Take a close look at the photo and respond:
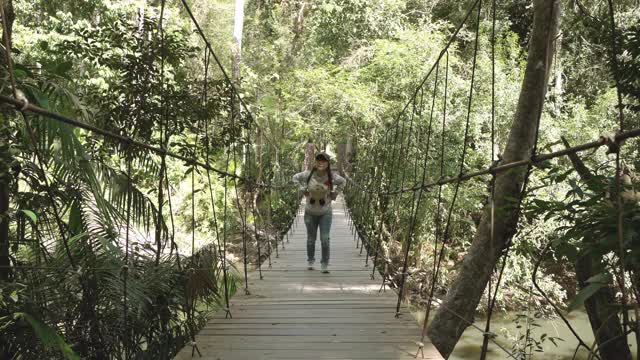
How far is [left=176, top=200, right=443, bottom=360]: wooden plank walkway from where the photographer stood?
201 cm

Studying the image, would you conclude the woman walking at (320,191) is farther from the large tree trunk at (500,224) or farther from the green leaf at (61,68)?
the green leaf at (61,68)

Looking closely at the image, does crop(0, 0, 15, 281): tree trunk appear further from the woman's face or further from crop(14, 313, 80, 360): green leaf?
the woman's face

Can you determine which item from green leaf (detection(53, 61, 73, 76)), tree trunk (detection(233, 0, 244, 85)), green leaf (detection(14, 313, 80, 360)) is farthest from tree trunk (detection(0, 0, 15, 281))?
tree trunk (detection(233, 0, 244, 85))

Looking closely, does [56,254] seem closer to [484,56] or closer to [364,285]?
[364,285]

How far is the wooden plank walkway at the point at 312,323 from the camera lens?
Answer: 79.3 inches

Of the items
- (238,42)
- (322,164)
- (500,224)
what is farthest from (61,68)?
(238,42)

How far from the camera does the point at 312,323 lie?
96.3 inches

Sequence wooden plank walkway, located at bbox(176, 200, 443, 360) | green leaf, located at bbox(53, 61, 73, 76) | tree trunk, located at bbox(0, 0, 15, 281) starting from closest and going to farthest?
tree trunk, located at bbox(0, 0, 15, 281) < wooden plank walkway, located at bbox(176, 200, 443, 360) < green leaf, located at bbox(53, 61, 73, 76)

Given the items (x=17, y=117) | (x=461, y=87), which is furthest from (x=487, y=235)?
(x=461, y=87)

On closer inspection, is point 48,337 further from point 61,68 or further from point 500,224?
point 500,224

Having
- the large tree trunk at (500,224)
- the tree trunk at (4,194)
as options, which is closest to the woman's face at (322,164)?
the large tree trunk at (500,224)

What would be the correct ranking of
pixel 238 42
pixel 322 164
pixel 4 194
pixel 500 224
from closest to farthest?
pixel 4 194, pixel 500 224, pixel 322 164, pixel 238 42

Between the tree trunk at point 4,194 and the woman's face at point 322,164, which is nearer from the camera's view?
→ the tree trunk at point 4,194

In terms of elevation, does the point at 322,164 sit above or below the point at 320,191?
above
